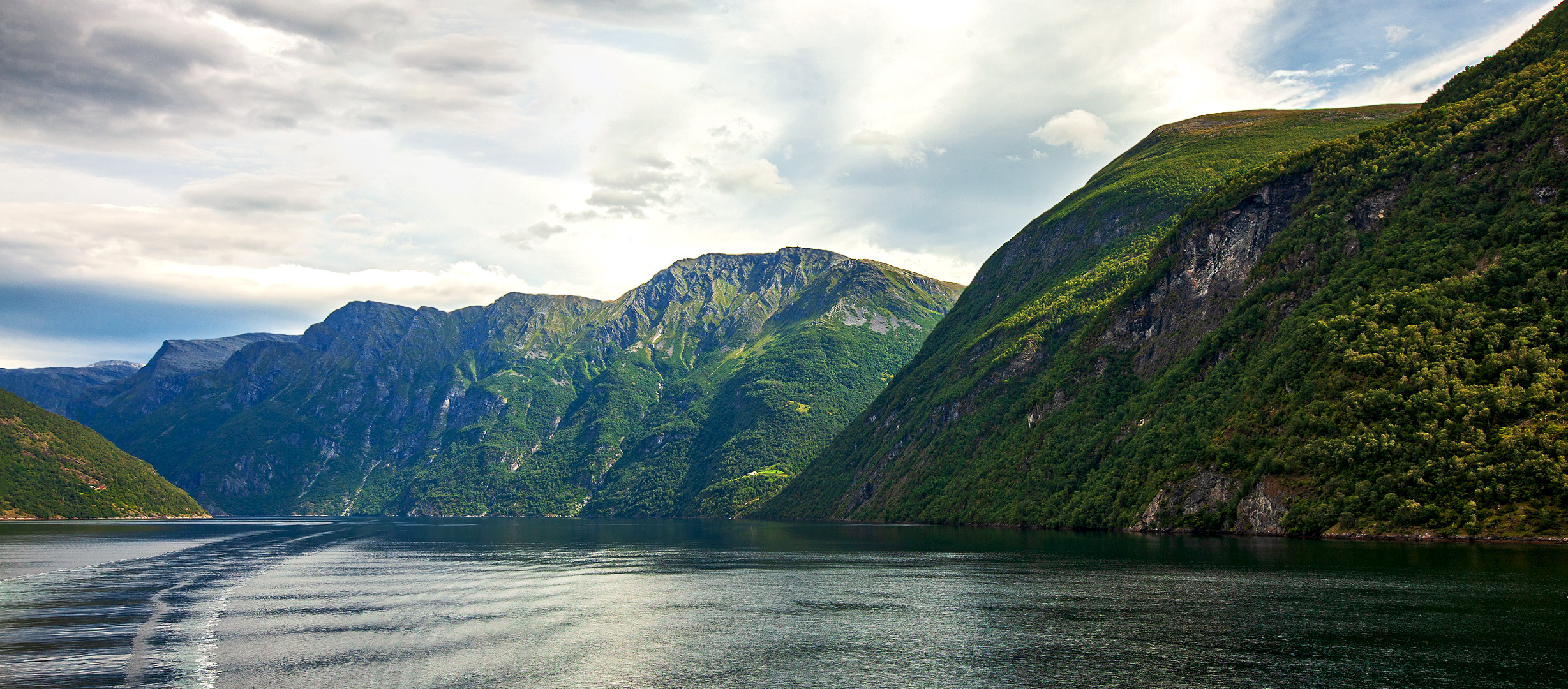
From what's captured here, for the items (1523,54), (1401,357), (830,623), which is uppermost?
(1523,54)

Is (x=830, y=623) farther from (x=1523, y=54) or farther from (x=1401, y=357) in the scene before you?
(x=1523, y=54)

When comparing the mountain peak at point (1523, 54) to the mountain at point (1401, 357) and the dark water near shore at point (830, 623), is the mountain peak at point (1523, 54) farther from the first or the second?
the dark water near shore at point (830, 623)

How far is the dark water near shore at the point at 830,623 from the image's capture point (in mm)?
43719

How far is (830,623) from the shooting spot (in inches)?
2426

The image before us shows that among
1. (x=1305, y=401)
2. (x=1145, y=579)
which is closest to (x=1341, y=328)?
(x=1305, y=401)

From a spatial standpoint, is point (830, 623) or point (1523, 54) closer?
point (830, 623)

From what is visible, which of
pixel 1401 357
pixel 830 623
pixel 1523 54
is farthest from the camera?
pixel 1523 54

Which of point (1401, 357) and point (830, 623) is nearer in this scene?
point (830, 623)

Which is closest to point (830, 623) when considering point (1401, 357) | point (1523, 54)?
point (1401, 357)

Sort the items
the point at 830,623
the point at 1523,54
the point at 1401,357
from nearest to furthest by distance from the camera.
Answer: the point at 830,623
the point at 1401,357
the point at 1523,54

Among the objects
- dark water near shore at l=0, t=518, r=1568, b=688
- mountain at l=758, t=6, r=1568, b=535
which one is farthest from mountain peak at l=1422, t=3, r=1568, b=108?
dark water near shore at l=0, t=518, r=1568, b=688

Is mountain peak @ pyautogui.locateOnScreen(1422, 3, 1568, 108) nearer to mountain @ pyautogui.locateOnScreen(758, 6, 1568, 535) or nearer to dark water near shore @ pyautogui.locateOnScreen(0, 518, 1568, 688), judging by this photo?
mountain @ pyautogui.locateOnScreen(758, 6, 1568, 535)

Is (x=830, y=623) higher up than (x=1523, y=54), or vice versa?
(x=1523, y=54)

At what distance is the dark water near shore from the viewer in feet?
143
